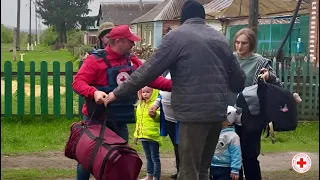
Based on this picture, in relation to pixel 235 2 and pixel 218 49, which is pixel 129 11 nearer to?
pixel 235 2

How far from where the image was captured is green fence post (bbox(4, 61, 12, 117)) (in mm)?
10211

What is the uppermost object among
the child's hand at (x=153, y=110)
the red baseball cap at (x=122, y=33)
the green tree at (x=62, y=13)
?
the green tree at (x=62, y=13)

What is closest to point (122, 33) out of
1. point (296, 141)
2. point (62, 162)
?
point (62, 162)

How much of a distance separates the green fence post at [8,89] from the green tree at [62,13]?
192 ft

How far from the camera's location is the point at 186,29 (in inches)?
162

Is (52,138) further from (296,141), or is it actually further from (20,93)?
(296,141)

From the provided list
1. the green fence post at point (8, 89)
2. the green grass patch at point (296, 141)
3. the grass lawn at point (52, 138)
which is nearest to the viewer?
the grass lawn at point (52, 138)

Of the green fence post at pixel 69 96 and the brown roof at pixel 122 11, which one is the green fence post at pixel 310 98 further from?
the brown roof at pixel 122 11

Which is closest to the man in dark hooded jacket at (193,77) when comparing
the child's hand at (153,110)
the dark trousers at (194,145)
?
the dark trousers at (194,145)

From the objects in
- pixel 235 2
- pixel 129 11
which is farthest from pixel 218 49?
pixel 129 11

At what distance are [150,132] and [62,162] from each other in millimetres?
1707

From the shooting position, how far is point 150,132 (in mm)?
5973

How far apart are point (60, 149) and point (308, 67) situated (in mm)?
5385

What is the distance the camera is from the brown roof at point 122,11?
2631 inches
